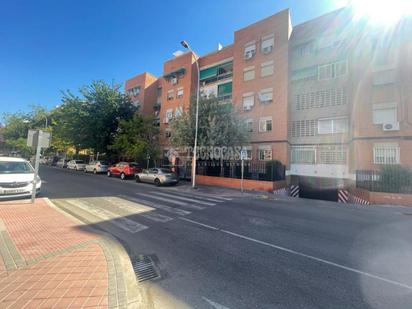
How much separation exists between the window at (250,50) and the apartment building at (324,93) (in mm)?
116

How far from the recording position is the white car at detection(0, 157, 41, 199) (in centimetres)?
→ 789

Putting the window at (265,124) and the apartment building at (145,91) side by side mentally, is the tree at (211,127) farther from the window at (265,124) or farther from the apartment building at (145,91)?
the apartment building at (145,91)

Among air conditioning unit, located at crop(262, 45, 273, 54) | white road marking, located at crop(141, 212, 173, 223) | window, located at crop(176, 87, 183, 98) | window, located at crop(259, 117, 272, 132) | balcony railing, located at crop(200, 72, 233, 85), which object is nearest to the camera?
white road marking, located at crop(141, 212, 173, 223)

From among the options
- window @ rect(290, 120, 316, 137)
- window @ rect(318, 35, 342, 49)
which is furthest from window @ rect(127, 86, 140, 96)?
window @ rect(318, 35, 342, 49)

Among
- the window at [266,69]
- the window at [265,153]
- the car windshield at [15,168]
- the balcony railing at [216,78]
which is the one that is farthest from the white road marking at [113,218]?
the balcony railing at [216,78]

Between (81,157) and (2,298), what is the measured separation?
4132 centimetres

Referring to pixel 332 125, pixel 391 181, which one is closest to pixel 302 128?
pixel 332 125

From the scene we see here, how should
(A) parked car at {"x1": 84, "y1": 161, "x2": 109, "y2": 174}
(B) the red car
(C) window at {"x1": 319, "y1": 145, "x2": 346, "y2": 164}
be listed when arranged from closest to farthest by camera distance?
1. (C) window at {"x1": 319, "y1": 145, "x2": 346, "y2": 164}
2. (B) the red car
3. (A) parked car at {"x1": 84, "y1": 161, "x2": 109, "y2": 174}

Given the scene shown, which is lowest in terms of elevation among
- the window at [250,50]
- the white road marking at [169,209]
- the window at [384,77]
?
the white road marking at [169,209]

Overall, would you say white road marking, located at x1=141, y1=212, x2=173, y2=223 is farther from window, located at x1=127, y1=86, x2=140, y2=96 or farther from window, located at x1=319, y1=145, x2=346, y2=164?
window, located at x1=127, y1=86, x2=140, y2=96

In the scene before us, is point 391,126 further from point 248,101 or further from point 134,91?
point 134,91

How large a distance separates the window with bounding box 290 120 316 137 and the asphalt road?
1152 cm

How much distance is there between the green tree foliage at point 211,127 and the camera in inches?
643

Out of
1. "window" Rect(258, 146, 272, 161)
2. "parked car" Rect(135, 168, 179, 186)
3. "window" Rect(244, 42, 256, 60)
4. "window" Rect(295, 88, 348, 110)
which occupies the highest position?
"window" Rect(244, 42, 256, 60)
